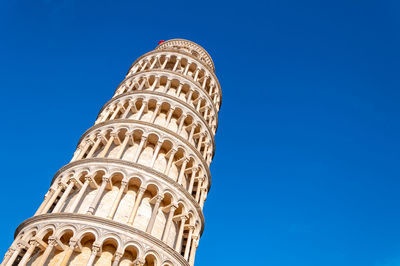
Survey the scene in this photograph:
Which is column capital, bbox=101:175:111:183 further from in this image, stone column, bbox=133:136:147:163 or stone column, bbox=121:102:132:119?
stone column, bbox=121:102:132:119

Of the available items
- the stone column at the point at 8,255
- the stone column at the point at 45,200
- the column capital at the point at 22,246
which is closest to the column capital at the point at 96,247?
the column capital at the point at 22,246

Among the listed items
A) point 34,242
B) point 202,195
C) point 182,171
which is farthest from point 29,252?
point 202,195

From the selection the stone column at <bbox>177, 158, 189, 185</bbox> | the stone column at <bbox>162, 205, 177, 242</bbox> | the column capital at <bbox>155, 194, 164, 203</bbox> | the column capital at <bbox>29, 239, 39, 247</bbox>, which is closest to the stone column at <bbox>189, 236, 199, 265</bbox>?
the stone column at <bbox>162, 205, 177, 242</bbox>

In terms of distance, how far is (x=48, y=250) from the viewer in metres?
15.2

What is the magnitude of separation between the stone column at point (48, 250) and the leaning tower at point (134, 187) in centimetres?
4

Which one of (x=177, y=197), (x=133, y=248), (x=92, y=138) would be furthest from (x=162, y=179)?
(x=92, y=138)

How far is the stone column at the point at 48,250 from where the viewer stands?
48.5 feet

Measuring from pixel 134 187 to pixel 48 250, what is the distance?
5325mm

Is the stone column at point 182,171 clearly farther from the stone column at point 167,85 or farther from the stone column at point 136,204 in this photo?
the stone column at point 167,85

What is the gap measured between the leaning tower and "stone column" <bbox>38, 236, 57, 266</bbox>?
40 millimetres

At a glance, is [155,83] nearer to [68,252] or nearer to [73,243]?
[73,243]

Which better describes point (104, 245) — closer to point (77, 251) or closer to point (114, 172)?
point (77, 251)

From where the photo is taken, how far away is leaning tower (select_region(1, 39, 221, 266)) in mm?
15867

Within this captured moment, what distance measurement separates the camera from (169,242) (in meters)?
18.1
